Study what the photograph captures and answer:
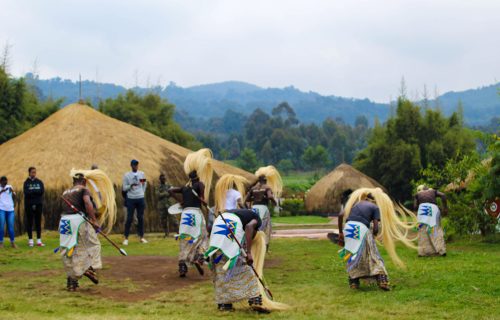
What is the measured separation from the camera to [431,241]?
13469 millimetres

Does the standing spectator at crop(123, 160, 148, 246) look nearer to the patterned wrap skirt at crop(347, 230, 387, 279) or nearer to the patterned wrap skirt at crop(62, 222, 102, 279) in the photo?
the patterned wrap skirt at crop(62, 222, 102, 279)

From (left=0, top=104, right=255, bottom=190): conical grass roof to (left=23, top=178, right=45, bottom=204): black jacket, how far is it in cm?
327

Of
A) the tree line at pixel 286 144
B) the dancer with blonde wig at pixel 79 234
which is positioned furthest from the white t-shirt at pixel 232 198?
the tree line at pixel 286 144

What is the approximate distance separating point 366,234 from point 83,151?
13.2 metres

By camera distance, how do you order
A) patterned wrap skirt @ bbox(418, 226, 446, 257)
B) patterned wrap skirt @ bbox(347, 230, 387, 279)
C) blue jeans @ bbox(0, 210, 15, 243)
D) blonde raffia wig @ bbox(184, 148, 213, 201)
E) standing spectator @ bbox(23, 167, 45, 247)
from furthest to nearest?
standing spectator @ bbox(23, 167, 45, 247)
blue jeans @ bbox(0, 210, 15, 243)
patterned wrap skirt @ bbox(418, 226, 446, 257)
blonde raffia wig @ bbox(184, 148, 213, 201)
patterned wrap skirt @ bbox(347, 230, 387, 279)

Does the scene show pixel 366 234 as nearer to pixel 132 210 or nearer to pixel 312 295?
pixel 312 295

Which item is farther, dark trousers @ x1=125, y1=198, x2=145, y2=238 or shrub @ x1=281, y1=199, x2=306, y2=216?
shrub @ x1=281, y1=199, x2=306, y2=216

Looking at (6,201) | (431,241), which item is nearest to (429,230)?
(431,241)

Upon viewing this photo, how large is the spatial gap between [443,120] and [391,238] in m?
29.3

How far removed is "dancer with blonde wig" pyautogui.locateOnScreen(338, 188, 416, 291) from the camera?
962 centimetres

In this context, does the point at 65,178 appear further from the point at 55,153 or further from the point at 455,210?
the point at 455,210

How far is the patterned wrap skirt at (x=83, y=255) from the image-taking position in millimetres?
9680

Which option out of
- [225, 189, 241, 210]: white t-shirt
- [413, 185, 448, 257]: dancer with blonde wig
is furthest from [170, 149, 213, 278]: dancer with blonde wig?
[413, 185, 448, 257]: dancer with blonde wig

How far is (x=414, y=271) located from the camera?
1114cm
